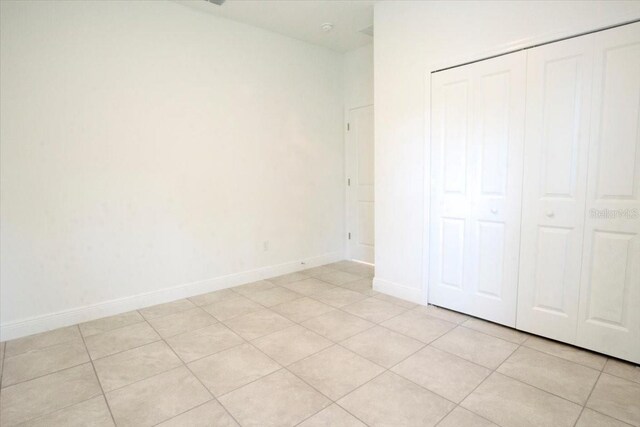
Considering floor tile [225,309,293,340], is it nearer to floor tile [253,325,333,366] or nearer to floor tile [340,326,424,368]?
floor tile [253,325,333,366]

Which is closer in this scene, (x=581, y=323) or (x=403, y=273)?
(x=581, y=323)

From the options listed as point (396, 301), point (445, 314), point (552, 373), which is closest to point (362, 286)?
point (396, 301)

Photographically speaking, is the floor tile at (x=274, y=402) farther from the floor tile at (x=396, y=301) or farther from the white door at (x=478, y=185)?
the white door at (x=478, y=185)

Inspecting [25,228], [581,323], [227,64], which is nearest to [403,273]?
[581,323]

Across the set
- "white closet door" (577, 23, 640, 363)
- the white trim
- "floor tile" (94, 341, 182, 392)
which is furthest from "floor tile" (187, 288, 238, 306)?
"white closet door" (577, 23, 640, 363)

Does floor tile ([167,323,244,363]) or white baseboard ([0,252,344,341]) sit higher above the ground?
white baseboard ([0,252,344,341])

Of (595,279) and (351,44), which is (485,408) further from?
(351,44)

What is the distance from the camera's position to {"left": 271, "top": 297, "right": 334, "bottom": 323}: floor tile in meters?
3.08

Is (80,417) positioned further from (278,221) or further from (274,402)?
(278,221)

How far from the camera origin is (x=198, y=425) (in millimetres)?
1731

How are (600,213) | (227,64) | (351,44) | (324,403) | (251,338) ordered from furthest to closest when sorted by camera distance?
(351,44)
(227,64)
(251,338)
(600,213)
(324,403)

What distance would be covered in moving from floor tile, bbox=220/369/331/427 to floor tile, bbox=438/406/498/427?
25.5 inches

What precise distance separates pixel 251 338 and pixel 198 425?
944mm

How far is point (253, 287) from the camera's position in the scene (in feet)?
12.8
